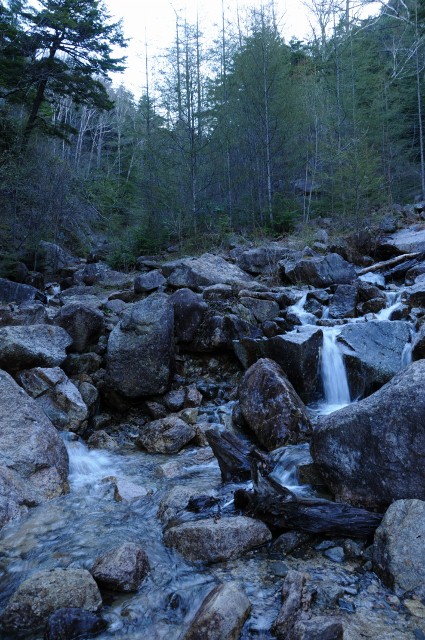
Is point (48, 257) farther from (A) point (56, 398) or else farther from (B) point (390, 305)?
(B) point (390, 305)

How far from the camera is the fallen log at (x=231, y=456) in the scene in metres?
4.51

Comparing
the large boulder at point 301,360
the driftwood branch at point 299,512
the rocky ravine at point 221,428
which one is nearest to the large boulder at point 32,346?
the rocky ravine at point 221,428

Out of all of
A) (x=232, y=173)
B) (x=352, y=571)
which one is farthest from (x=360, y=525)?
(x=232, y=173)

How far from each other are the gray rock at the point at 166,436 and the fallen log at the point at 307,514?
7.23 ft

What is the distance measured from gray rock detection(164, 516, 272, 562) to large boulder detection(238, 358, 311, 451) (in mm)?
1776

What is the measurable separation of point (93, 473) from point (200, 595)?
257cm

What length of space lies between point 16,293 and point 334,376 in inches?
338

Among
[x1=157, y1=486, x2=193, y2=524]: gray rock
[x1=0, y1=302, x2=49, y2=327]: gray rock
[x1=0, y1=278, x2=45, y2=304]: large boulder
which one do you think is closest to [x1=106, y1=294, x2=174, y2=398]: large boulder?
[x1=0, y1=302, x2=49, y2=327]: gray rock

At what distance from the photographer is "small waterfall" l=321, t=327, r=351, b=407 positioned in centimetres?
652

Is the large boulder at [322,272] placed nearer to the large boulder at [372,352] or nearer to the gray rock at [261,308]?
→ the gray rock at [261,308]

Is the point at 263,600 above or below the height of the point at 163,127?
below

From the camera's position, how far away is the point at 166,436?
5.82 meters

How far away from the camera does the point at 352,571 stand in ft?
9.80

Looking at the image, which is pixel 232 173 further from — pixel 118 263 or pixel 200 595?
pixel 200 595
